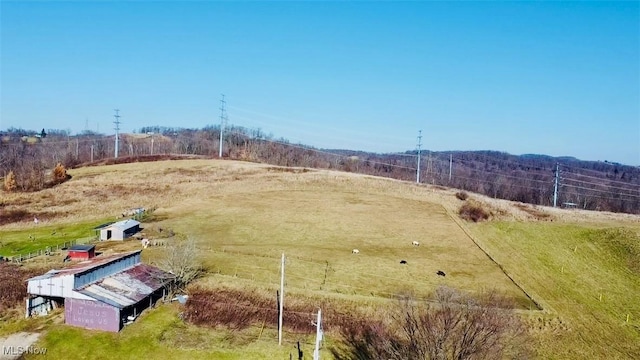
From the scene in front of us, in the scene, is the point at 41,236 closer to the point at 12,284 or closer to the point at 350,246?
the point at 12,284

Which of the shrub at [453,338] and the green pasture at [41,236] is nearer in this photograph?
the shrub at [453,338]

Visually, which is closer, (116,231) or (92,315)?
(92,315)

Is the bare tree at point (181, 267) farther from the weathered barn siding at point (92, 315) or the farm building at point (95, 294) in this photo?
the weathered barn siding at point (92, 315)

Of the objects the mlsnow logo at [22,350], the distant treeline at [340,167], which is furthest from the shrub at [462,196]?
the mlsnow logo at [22,350]

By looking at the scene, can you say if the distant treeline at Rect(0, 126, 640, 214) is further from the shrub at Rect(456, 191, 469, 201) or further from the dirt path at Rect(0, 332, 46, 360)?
the dirt path at Rect(0, 332, 46, 360)

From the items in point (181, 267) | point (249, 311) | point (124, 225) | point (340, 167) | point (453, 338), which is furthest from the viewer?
point (340, 167)

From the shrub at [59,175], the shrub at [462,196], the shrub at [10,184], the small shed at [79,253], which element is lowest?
the small shed at [79,253]

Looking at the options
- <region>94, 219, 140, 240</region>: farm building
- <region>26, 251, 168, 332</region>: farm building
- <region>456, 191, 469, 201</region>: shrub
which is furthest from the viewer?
<region>456, 191, 469, 201</region>: shrub

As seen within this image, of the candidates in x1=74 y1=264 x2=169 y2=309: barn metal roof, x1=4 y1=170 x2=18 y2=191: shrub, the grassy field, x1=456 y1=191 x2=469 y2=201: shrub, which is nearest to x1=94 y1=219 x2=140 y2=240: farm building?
the grassy field

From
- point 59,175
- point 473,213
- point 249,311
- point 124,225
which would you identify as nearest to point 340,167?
point 473,213
